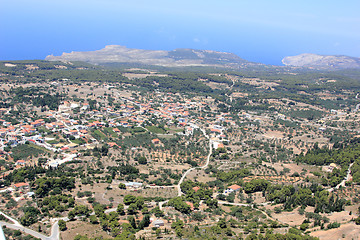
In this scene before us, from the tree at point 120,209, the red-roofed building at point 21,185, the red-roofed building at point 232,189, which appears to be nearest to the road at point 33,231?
the tree at point 120,209

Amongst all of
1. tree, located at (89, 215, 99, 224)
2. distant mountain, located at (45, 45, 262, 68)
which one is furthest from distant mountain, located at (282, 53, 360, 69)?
tree, located at (89, 215, 99, 224)

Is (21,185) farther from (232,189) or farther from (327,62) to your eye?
(327,62)

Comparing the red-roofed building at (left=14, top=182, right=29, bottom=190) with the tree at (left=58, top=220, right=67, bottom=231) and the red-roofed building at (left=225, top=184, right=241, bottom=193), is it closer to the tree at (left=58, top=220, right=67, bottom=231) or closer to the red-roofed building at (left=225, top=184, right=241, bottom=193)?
the tree at (left=58, top=220, right=67, bottom=231)

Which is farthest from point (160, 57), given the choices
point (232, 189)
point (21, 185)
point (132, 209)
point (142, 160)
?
point (132, 209)

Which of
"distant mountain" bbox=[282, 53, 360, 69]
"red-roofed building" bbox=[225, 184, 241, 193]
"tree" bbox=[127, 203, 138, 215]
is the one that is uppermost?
"distant mountain" bbox=[282, 53, 360, 69]

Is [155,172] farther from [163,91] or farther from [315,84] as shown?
[315,84]

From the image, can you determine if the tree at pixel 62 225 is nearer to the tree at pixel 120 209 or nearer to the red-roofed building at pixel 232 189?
the tree at pixel 120 209

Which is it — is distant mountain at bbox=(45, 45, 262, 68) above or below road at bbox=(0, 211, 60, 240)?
above

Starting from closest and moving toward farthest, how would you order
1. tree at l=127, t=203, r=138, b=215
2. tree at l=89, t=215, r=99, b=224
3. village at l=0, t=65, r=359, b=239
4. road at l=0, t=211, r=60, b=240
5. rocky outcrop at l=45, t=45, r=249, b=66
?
road at l=0, t=211, r=60, b=240 → tree at l=89, t=215, r=99, b=224 → tree at l=127, t=203, r=138, b=215 → village at l=0, t=65, r=359, b=239 → rocky outcrop at l=45, t=45, r=249, b=66

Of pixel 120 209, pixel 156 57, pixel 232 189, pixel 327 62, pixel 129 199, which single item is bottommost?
pixel 232 189
